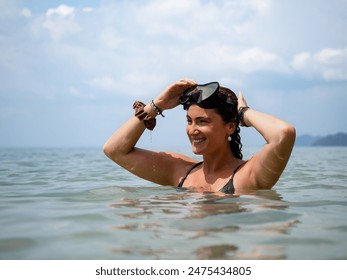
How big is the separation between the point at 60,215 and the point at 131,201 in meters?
0.94

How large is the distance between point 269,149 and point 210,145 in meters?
0.83

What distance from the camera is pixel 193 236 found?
304 centimetres

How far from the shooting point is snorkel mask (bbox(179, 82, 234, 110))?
489 cm

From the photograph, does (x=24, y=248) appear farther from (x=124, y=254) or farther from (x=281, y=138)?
(x=281, y=138)

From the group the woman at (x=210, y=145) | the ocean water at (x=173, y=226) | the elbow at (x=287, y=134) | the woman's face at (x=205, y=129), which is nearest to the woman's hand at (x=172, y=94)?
the woman at (x=210, y=145)

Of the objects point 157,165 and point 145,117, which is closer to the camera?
point 145,117

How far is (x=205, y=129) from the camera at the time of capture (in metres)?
4.92

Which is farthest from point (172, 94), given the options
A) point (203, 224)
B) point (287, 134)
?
point (203, 224)

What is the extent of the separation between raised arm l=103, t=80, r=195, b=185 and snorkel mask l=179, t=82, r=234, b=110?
281mm

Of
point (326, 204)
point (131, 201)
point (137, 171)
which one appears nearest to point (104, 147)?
point (137, 171)

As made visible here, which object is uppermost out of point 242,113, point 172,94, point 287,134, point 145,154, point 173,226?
point 172,94

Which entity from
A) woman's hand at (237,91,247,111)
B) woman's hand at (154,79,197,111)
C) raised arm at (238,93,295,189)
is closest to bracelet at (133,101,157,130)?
woman's hand at (154,79,197,111)

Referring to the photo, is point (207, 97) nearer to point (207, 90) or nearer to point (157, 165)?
point (207, 90)
